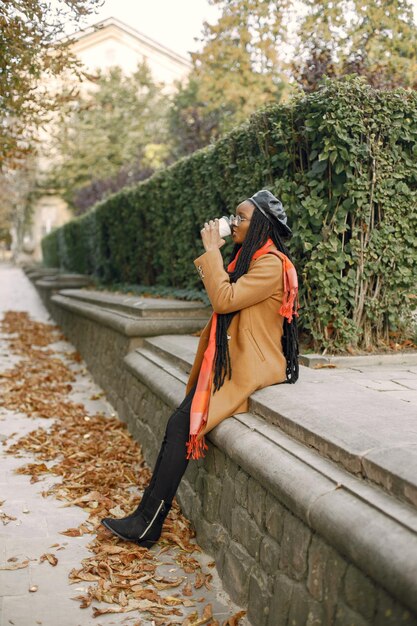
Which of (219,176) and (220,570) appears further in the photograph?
(219,176)

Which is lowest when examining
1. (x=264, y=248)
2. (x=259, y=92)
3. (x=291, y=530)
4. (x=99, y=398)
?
(x=99, y=398)

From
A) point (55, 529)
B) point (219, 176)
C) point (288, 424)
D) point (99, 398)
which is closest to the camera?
point (288, 424)

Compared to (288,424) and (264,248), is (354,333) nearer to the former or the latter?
(264,248)

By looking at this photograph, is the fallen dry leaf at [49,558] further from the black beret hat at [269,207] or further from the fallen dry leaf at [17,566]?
the black beret hat at [269,207]

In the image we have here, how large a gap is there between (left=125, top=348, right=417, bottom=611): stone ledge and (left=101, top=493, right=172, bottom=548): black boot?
1.82 ft

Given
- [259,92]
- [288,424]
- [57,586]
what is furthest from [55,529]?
[259,92]

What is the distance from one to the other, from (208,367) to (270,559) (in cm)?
104

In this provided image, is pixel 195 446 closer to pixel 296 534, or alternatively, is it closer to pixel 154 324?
pixel 296 534

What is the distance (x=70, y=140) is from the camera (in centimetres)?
2962

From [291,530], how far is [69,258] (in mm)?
19212

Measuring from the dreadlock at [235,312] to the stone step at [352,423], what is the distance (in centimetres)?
19

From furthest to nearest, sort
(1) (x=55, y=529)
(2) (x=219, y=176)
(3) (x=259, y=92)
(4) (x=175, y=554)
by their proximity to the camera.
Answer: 1. (3) (x=259, y=92)
2. (2) (x=219, y=176)
3. (1) (x=55, y=529)
4. (4) (x=175, y=554)

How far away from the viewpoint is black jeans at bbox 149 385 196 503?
12.4 ft

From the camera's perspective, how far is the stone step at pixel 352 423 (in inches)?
95.6
